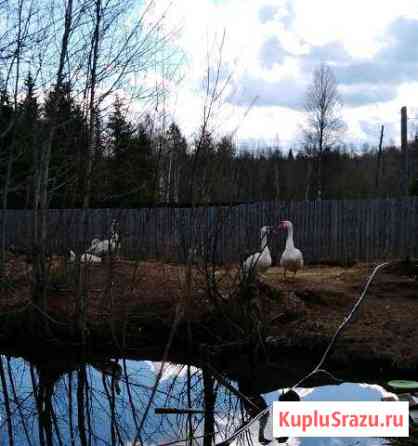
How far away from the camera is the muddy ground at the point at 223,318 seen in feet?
21.7

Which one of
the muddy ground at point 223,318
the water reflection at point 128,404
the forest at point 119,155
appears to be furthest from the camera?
the muddy ground at point 223,318

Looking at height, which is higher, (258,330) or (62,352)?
(258,330)

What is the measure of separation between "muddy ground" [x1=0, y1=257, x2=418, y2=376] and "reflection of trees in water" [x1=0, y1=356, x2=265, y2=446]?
44 centimetres

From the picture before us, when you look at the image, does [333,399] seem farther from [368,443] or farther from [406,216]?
[406,216]

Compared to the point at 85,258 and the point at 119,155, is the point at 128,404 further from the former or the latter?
the point at 119,155

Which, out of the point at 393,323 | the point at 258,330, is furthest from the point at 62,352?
the point at 393,323

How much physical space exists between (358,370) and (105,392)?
288 centimetres

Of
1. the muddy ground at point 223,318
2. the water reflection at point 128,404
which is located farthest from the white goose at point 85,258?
the water reflection at point 128,404

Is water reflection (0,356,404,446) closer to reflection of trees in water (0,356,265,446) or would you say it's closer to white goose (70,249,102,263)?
reflection of trees in water (0,356,265,446)

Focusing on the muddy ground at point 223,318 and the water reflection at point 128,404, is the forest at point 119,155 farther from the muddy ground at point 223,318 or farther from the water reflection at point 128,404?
the water reflection at point 128,404

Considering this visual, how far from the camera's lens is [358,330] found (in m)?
7.29

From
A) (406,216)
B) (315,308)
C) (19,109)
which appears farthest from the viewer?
(406,216)

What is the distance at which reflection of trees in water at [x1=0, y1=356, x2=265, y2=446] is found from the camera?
476 cm

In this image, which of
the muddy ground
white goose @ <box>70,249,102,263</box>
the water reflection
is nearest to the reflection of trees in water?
the water reflection
